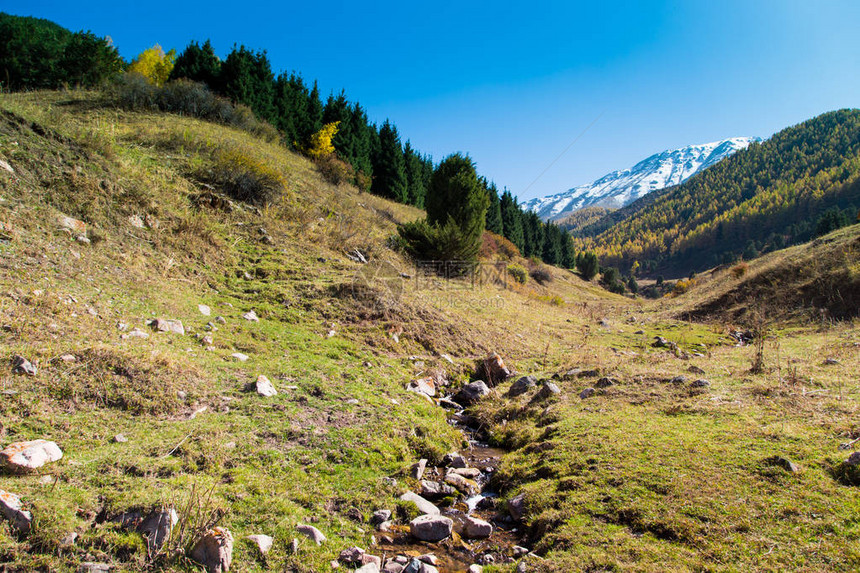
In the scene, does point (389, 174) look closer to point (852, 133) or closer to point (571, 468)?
point (571, 468)

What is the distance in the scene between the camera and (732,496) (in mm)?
3295

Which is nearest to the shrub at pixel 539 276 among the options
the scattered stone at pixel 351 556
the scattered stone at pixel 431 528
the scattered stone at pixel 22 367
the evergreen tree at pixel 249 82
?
the evergreen tree at pixel 249 82

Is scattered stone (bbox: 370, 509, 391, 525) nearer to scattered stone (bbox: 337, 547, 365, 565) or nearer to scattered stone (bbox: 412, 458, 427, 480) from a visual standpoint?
scattered stone (bbox: 337, 547, 365, 565)

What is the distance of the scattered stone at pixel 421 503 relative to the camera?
3958 mm

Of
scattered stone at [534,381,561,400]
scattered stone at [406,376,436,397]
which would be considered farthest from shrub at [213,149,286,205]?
scattered stone at [534,381,561,400]

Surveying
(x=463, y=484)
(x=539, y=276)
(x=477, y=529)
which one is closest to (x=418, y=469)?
(x=463, y=484)

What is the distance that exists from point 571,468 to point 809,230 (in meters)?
147

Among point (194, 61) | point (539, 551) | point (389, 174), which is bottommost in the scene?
point (539, 551)

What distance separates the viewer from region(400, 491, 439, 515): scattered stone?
13.0 ft

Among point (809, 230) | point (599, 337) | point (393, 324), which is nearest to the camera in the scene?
point (393, 324)

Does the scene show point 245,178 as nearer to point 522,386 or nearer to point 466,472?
point 522,386

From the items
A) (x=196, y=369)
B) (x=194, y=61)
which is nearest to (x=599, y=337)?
(x=196, y=369)

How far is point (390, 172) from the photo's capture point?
37031mm

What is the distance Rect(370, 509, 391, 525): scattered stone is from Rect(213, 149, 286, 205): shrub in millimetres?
12340
